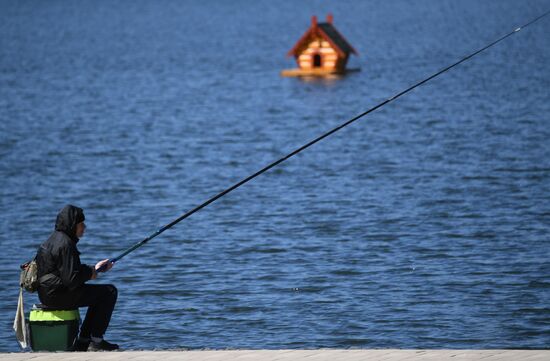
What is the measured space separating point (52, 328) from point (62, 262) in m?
0.59

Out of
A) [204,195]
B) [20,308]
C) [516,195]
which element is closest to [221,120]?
[204,195]

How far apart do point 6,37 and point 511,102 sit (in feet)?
158

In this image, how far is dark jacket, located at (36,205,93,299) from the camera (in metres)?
10.4

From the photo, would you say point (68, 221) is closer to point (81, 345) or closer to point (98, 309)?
point (98, 309)

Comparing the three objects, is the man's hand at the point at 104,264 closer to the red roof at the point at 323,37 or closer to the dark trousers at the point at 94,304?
the dark trousers at the point at 94,304

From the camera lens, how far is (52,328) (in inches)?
420

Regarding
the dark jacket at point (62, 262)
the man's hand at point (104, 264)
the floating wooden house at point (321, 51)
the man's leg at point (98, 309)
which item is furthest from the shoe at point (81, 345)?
the floating wooden house at point (321, 51)

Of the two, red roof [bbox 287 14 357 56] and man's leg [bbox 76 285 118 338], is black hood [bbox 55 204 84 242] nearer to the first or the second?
man's leg [bbox 76 285 118 338]

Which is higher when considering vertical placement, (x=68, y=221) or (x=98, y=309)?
(x=68, y=221)

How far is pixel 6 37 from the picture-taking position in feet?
256

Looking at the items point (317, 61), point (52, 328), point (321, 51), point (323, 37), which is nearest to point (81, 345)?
point (52, 328)

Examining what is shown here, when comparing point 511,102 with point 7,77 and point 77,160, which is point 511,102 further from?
point 7,77

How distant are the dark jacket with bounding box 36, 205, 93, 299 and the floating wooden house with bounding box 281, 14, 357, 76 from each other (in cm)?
2985

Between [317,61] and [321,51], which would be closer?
[321,51]
